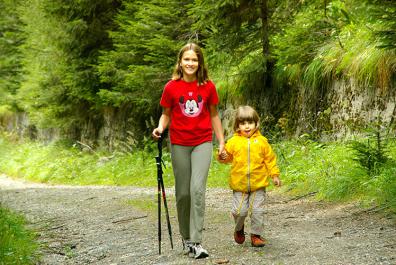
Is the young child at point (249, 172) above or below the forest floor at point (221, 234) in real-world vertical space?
above

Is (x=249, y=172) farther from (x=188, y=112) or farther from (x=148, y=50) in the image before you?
(x=148, y=50)

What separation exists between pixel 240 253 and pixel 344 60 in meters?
6.18

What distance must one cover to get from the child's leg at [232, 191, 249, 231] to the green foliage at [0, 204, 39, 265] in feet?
7.25

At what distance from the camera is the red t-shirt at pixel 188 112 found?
555 centimetres

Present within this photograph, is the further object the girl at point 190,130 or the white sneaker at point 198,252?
the girl at point 190,130

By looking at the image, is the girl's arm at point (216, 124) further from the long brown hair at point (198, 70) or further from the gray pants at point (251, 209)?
the gray pants at point (251, 209)

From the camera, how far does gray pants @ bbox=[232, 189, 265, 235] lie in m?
5.59

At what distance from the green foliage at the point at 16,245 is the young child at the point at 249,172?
2252 millimetres

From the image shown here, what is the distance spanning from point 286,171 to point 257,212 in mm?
4815

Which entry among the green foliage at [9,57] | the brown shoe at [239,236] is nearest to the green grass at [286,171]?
the brown shoe at [239,236]

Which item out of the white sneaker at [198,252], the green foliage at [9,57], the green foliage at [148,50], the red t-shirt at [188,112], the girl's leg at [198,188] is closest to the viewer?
the white sneaker at [198,252]

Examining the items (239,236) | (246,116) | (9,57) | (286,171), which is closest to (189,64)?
(246,116)

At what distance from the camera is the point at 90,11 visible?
58.5ft

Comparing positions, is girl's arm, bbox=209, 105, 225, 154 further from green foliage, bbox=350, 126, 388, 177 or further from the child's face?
green foliage, bbox=350, 126, 388, 177
